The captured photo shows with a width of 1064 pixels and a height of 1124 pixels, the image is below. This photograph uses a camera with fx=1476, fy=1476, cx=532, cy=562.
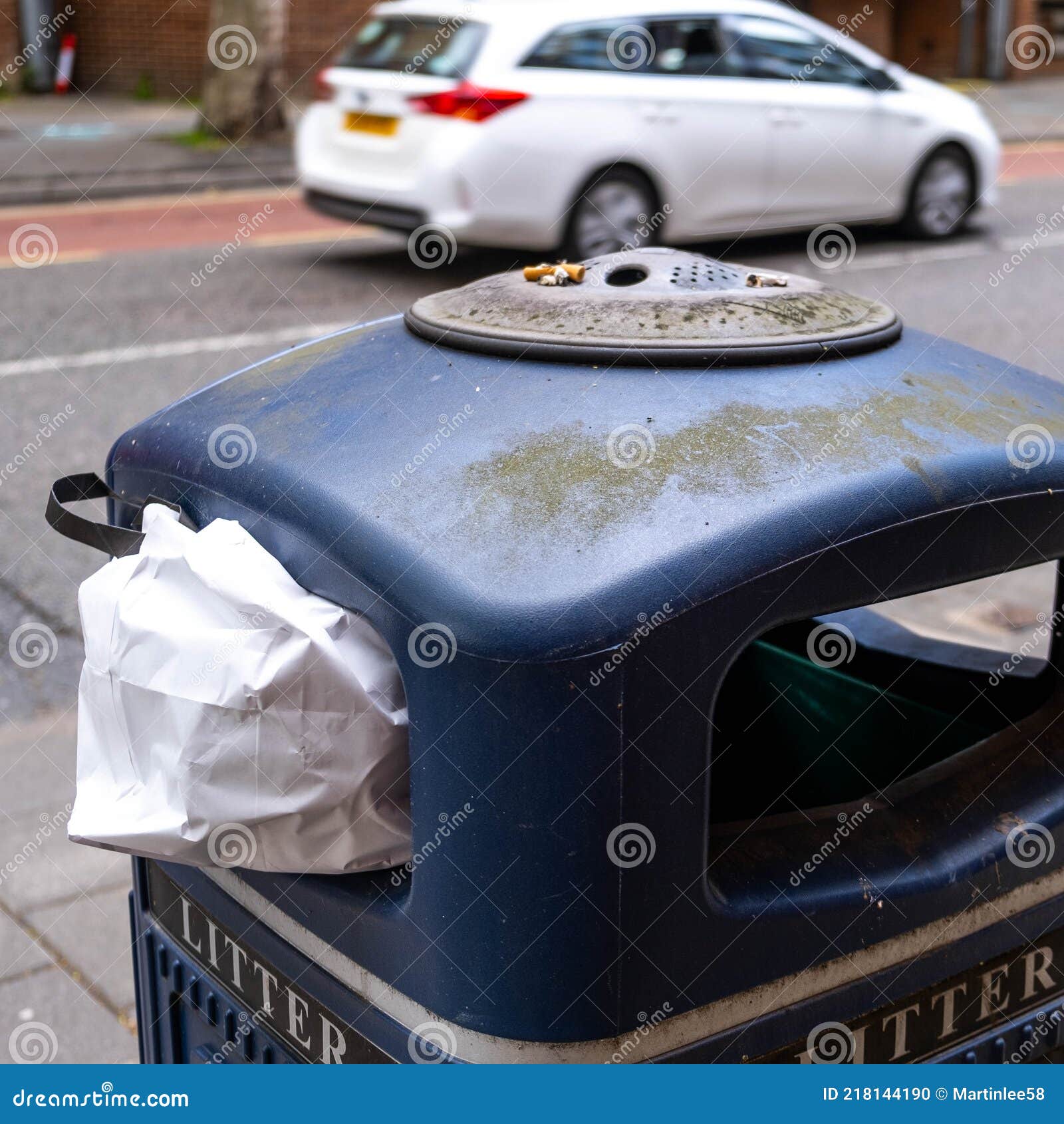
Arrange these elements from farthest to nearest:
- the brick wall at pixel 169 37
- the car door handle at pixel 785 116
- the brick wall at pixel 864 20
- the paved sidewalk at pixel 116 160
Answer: the brick wall at pixel 864 20, the brick wall at pixel 169 37, the paved sidewalk at pixel 116 160, the car door handle at pixel 785 116

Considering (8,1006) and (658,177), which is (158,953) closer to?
(8,1006)

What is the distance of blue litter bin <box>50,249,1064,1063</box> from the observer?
4.62ft

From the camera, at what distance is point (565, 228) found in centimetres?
908

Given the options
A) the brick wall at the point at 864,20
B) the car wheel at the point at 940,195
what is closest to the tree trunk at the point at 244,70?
the car wheel at the point at 940,195

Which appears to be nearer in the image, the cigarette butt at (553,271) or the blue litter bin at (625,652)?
the blue litter bin at (625,652)

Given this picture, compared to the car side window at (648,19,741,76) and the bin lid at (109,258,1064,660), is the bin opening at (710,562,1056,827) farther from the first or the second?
the car side window at (648,19,741,76)

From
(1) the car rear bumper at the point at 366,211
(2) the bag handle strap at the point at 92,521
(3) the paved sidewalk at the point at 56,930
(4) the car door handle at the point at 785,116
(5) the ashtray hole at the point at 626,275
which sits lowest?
(3) the paved sidewalk at the point at 56,930

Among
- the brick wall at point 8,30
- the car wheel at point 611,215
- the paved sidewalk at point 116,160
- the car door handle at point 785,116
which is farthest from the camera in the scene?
the brick wall at point 8,30

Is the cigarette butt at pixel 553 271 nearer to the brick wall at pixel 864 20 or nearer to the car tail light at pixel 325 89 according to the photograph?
the car tail light at pixel 325 89

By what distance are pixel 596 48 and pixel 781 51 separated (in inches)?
55.7

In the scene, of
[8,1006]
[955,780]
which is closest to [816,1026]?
[955,780]

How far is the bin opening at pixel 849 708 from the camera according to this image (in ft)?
7.13

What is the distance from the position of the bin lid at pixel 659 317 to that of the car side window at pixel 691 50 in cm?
801

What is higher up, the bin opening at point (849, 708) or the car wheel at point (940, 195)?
the bin opening at point (849, 708)
